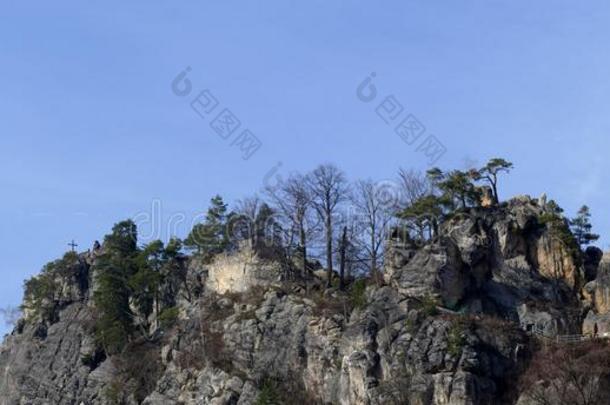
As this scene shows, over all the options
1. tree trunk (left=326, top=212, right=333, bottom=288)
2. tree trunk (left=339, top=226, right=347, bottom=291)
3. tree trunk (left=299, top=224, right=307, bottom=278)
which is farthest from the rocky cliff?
tree trunk (left=299, top=224, right=307, bottom=278)

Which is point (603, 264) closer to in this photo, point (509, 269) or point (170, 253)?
point (509, 269)

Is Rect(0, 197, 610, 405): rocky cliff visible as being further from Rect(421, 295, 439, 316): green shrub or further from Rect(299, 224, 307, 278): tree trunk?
Rect(299, 224, 307, 278): tree trunk

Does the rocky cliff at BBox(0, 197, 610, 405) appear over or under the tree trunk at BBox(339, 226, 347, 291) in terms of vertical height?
under

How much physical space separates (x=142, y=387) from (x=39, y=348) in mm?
10363

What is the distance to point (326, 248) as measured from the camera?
7956 centimetres

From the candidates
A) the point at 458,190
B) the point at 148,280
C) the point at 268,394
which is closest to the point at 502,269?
the point at 458,190

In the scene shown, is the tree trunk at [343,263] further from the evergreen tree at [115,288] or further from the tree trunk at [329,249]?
the evergreen tree at [115,288]

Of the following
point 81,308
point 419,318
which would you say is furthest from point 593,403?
point 81,308

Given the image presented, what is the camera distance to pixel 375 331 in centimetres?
6850

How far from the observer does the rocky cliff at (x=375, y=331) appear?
66.3 metres

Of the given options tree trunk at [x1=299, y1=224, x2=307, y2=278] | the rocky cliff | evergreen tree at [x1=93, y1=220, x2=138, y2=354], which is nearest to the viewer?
the rocky cliff

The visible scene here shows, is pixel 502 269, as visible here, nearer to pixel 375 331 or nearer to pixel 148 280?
pixel 375 331

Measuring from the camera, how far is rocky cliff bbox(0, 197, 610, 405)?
66.3 m

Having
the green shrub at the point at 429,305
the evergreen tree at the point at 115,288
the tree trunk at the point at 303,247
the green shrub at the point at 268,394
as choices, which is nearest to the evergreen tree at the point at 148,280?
the evergreen tree at the point at 115,288
